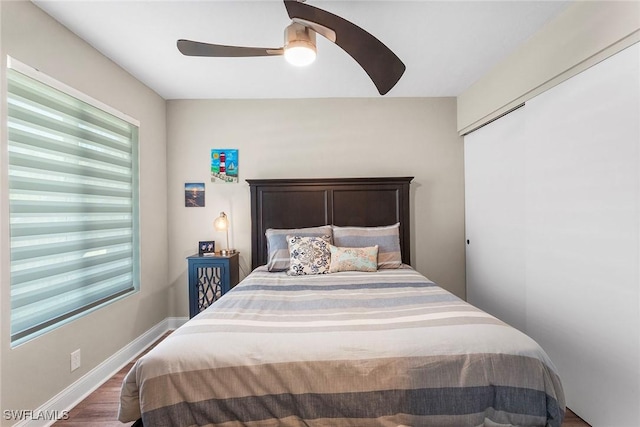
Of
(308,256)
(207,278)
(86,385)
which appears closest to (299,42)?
(308,256)

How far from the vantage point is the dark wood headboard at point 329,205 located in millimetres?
3328

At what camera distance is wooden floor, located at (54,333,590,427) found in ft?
6.27

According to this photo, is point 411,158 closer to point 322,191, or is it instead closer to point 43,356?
point 322,191

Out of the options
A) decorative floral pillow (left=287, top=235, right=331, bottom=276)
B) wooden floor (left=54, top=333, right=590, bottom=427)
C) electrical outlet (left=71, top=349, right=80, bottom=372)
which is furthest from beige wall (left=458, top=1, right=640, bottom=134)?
electrical outlet (left=71, top=349, right=80, bottom=372)

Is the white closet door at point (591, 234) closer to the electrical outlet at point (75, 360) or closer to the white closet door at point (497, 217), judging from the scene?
the white closet door at point (497, 217)

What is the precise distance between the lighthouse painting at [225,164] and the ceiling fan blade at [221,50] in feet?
5.59

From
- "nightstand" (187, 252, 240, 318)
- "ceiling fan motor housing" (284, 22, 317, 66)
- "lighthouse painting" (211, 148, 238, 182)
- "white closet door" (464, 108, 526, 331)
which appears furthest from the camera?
"lighthouse painting" (211, 148, 238, 182)

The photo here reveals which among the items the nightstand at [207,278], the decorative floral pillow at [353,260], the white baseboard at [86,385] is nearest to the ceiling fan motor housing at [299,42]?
the decorative floral pillow at [353,260]

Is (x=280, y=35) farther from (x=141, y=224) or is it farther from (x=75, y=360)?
(x=75, y=360)

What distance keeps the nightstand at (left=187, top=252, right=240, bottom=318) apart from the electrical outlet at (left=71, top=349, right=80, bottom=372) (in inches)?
39.1

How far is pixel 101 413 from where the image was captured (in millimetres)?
2021

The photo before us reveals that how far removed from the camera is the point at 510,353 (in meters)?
1.30

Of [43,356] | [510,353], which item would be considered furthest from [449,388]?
[43,356]

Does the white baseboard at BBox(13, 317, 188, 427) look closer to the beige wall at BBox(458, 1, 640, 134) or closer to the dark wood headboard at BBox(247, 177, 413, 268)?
the dark wood headboard at BBox(247, 177, 413, 268)
